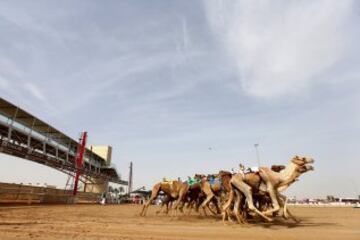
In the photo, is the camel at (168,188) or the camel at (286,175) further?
the camel at (168,188)

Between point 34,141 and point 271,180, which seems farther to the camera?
point 34,141

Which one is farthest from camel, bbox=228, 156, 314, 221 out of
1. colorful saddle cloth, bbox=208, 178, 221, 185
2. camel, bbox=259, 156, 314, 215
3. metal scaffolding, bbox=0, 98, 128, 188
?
metal scaffolding, bbox=0, 98, 128, 188

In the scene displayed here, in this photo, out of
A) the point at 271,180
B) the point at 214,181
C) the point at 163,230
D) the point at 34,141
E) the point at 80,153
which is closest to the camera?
the point at 163,230

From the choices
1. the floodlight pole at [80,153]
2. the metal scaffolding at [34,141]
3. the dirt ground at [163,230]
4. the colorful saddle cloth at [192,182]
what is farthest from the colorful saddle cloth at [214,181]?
the floodlight pole at [80,153]

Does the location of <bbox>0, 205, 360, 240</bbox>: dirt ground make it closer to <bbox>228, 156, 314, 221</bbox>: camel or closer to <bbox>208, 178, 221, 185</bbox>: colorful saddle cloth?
<bbox>228, 156, 314, 221</bbox>: camel

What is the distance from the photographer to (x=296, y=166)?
10.6 m

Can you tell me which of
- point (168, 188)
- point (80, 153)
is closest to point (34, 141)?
point (80, 153)

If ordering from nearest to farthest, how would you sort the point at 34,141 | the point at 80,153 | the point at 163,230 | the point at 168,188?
the point at 163,230, the point at 168,188, the point at 34,141, the point at 80,153

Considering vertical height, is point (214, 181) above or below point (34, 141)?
below

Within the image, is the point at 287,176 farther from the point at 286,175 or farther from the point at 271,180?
the point at 271,180

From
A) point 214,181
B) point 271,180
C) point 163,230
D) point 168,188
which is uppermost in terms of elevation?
point 214,181

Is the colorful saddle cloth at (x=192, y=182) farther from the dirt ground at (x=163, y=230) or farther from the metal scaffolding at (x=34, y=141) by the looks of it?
the metal scaffolding at (x=34, y=141)

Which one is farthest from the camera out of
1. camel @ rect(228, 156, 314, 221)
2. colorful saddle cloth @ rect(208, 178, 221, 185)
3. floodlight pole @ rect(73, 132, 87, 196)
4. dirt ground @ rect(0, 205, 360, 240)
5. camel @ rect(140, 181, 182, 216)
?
floodlight pole @ rect(73, 132, 87, 196)

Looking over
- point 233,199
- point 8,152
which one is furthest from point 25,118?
point 233,199
